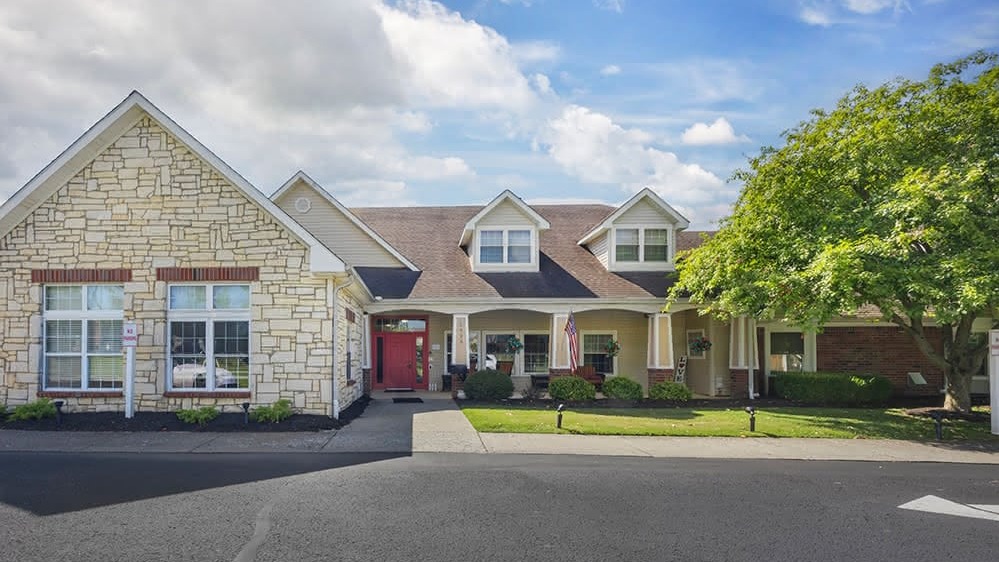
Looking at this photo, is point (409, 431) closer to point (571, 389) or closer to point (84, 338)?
point (571, 389)

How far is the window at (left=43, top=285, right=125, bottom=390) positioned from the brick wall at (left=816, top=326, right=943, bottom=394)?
808 inches

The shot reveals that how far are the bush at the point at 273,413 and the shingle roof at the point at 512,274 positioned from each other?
7.25 m

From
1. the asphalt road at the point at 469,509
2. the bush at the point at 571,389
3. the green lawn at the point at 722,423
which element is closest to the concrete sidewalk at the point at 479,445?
the green lawn at the point at 722,423

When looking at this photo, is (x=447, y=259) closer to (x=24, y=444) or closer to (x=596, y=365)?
(x=596, y=365)

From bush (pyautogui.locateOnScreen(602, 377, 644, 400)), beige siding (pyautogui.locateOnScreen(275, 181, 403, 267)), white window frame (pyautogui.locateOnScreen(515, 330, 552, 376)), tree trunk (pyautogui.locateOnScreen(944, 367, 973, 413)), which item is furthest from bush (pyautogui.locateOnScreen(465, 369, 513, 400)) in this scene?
tree trunk (pyautogui.locateOnScreen(944, 367, 973, 413))

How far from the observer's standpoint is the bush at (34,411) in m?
13.6

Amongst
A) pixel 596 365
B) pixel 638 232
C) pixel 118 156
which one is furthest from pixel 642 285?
pixel 118 156

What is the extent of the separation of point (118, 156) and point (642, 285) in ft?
49.7

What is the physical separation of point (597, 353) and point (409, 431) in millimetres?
11228

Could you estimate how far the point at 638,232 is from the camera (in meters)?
22.5

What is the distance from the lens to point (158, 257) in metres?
14.5

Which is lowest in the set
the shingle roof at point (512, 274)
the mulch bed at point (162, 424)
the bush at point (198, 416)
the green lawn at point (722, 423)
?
the green lawn at point (722, 423)

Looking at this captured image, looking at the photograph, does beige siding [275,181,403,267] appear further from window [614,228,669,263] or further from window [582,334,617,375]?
window [614,228,669,263]

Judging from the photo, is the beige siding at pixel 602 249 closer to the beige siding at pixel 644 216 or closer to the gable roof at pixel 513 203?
the beige siding at pixel 644 216
